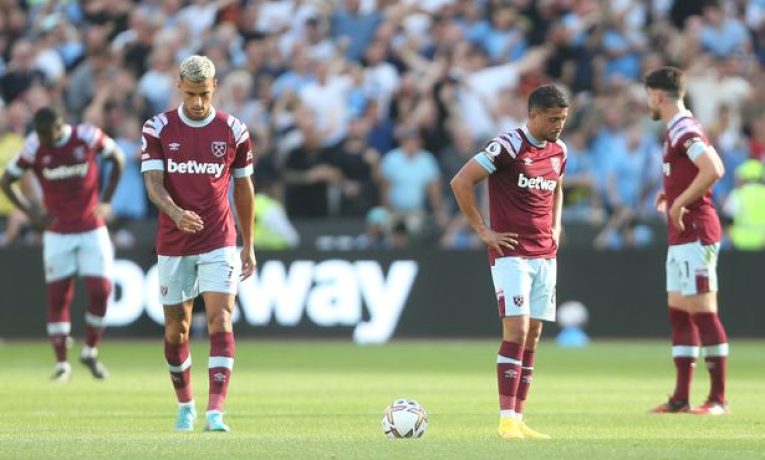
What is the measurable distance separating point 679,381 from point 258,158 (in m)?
12.0

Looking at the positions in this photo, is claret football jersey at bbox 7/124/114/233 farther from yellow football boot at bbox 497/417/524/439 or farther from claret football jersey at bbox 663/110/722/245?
yellow football boot at bbox 497/417/524/439

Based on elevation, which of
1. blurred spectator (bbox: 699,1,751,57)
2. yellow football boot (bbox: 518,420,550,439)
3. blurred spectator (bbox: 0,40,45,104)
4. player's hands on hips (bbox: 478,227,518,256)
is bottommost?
yellow football boot (bbox: 518,420,550,439)

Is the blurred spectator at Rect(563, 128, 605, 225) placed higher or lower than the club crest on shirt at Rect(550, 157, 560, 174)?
lower

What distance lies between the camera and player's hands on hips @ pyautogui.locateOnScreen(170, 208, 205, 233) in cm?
1137

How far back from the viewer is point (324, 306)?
A: 2359 centimetres

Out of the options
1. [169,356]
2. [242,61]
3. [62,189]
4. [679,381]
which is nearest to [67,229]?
[62,189]

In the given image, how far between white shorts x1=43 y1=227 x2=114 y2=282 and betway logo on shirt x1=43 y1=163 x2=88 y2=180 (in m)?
0.61

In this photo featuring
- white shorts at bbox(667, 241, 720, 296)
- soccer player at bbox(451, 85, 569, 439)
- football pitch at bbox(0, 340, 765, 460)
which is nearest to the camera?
football pitch at bbox(0, 340, 765, 460)

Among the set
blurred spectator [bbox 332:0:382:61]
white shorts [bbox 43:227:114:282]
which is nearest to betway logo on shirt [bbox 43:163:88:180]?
white shorts [bbox 43:227:114:282]

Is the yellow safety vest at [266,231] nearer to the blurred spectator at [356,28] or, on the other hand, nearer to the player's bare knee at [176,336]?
the blurred spectator at [356,28]

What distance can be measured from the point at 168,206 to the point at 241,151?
709 millimetres

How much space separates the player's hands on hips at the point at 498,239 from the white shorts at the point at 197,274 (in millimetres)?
1780

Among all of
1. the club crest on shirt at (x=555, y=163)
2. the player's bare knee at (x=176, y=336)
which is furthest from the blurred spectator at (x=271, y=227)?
the club crest on shirt at (x=555, y=163)

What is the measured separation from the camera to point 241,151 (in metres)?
11.8
